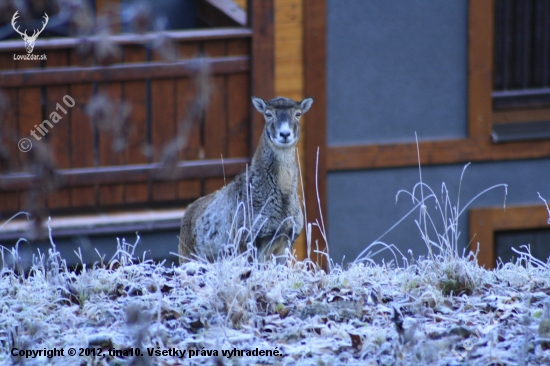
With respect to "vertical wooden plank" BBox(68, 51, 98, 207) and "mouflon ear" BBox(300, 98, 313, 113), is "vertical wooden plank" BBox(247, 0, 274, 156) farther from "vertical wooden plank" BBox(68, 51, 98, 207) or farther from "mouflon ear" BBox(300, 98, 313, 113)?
"mouflon ear" BBox(300, 98, 313, 113)

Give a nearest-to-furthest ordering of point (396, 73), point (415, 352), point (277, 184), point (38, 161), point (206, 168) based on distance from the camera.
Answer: point (38, 161) < point (415, 352) < point (277, 184) < point (206, 168) < point (396, 73)

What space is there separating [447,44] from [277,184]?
4.10 m

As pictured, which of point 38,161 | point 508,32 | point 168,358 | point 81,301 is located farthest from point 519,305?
point 508,32

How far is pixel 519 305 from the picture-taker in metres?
4.36

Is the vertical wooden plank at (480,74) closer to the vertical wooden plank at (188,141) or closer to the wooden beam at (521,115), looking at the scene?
the wooden beam at (521,115)

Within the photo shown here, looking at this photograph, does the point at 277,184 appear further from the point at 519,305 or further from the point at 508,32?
the point at 508,32

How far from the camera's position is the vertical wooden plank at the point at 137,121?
29.1 ft

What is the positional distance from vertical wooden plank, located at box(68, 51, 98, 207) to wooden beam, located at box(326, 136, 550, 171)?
2.61 metres

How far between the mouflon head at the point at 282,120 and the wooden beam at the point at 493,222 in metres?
3.73

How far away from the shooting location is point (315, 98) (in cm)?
941

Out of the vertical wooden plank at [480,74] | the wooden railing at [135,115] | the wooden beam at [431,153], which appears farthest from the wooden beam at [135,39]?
the vertical wooden plank at [480,74]

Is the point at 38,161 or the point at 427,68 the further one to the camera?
the point at 427,68

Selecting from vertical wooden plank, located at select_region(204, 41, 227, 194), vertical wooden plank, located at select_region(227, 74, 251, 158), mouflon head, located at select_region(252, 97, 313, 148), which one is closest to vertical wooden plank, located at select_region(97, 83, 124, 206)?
vertical wooden plank, located at select_region(204, 41, 227, 194)

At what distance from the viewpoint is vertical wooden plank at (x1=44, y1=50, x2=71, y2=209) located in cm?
862
